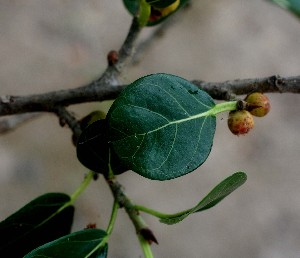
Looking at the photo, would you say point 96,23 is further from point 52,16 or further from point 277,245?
point 277,245

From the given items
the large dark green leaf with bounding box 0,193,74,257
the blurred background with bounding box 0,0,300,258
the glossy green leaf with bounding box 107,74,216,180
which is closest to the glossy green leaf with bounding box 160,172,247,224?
the glossy green leaf with bounding box 107,74,216,180

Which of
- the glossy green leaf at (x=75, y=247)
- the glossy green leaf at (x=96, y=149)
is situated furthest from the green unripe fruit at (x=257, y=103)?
the glossy green leaf at (x=75, y=247)

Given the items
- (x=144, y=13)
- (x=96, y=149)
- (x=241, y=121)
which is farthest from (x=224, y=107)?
(x=144, y=13)

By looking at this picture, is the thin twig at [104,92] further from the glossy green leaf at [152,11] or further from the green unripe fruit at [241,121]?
the glossy green leaf at [152,11]

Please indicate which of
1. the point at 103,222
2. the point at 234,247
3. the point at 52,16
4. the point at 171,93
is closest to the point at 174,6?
the point at 171,93

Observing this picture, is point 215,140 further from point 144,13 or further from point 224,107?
point 224,107
